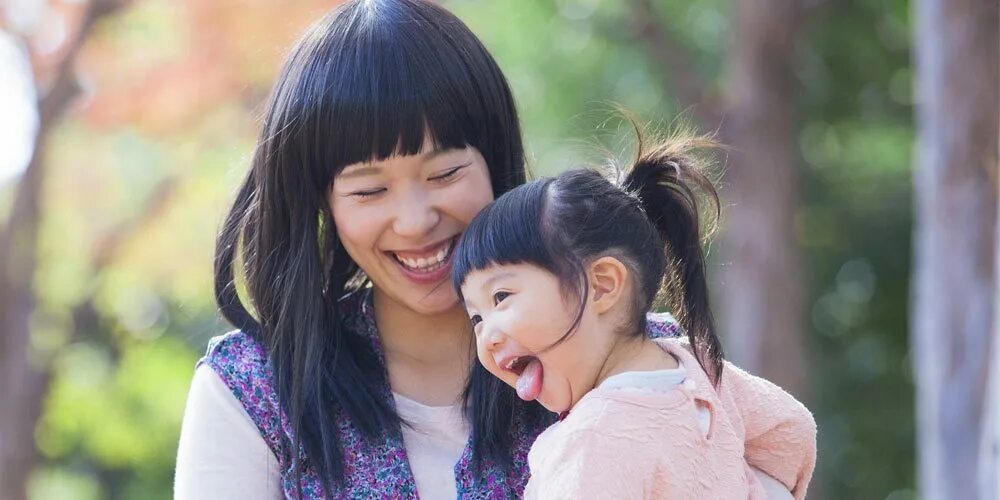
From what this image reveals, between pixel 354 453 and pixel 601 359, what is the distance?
490mm

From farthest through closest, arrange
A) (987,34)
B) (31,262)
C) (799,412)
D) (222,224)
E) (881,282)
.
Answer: (881,282), (31,262), (987,34), (222,224), (799,412)

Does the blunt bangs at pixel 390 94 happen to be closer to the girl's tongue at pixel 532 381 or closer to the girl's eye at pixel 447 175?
the girl's eye at pixel 447 175

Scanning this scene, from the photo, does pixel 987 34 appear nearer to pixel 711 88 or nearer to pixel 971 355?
pixel 971 355

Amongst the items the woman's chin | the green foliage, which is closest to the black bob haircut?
the woman's chin

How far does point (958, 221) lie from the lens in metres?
5.83

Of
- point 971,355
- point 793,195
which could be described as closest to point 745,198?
point 793,195

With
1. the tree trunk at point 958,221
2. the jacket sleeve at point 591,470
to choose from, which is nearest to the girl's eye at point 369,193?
the jacket sleeve at point 591,470

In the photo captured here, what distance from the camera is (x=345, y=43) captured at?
2.40m

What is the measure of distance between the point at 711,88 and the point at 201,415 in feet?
19.9

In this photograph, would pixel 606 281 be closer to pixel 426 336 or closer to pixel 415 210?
pixel 415 210

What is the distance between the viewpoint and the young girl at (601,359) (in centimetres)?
195

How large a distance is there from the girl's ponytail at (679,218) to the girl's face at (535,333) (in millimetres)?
271

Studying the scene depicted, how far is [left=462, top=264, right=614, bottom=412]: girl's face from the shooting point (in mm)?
2061

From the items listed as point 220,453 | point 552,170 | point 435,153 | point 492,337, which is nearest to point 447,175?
point 435,153
